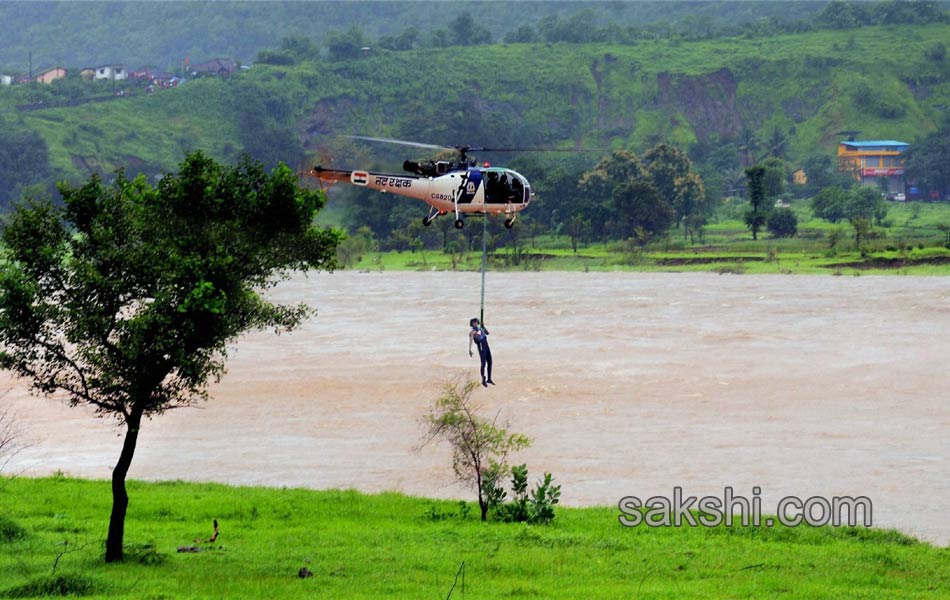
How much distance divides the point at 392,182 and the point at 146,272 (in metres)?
9.89

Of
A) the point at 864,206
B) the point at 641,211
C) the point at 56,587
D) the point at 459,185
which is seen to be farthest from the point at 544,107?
the point at 56,587

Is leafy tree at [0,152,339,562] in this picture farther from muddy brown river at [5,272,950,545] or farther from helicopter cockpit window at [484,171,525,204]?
muddy brown river at [5,272,950,545]

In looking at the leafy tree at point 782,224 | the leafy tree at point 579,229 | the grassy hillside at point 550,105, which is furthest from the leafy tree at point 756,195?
the grassy hillside at point 550,105

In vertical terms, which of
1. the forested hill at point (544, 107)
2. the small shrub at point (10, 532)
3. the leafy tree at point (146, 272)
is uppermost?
the forested hill at point (544, 107)

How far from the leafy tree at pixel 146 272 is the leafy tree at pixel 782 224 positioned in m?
83.5

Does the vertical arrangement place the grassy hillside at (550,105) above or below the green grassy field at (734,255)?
above

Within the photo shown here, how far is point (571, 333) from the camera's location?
49.9 m

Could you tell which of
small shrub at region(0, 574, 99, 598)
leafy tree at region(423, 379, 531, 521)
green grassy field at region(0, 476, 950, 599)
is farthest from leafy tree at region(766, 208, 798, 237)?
small shrub at region(0, 574, 99, 598)

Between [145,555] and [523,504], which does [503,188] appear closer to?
[523,504]

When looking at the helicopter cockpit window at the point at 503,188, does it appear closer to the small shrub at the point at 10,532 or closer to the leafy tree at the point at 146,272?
the leafy tree at the point at 146,272

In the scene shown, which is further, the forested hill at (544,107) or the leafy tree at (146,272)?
the forested hill at (544,107)

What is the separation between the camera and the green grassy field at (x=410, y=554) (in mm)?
16859

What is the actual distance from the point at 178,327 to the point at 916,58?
184 metres

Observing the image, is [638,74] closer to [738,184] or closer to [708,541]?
[738,184]
